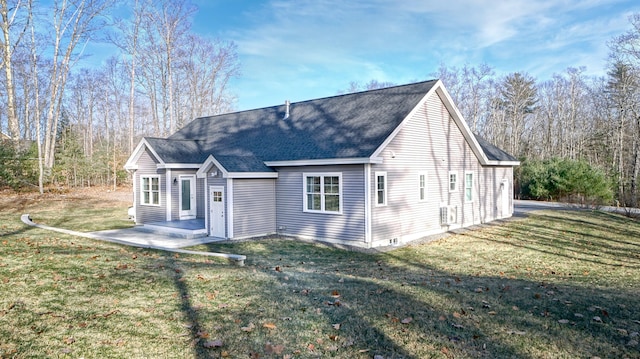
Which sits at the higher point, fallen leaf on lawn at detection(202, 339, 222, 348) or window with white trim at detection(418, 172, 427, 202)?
window with white trim at detection(418, 172, 427, 202)

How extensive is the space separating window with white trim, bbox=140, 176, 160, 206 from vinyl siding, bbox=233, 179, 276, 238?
5.50 metres

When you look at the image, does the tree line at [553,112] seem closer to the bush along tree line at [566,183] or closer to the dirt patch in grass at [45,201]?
the bush along tree line at [566,183]

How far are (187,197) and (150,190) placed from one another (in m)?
1.91

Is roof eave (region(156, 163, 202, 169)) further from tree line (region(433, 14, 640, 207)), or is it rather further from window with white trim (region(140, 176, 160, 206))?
tree line (region(433, 14, 640, 207))

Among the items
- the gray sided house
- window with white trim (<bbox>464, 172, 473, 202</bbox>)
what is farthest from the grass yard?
window with white trim (<bbox>464, 172, 473, 202</bbox>)

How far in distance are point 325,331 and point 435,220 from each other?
12243mm

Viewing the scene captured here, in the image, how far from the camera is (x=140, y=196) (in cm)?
1842

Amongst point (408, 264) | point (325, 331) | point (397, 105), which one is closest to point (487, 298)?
point (325, 331)

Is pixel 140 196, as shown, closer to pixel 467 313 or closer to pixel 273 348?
pixel 273 348

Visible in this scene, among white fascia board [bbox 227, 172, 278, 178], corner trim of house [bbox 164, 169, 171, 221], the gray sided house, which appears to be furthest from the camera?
corner trim of house [bbox 164, 169, 171, 221]

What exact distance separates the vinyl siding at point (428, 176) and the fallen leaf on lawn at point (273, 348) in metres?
8.76

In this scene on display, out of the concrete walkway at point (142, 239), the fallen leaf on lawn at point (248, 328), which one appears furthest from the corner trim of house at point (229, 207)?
the fallen leaf on lawn at point (248, 328)

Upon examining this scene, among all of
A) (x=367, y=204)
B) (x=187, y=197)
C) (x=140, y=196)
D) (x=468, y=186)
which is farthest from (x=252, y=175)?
(x=468, y=186)

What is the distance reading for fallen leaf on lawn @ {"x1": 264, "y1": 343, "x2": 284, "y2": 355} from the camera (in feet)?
14.5
